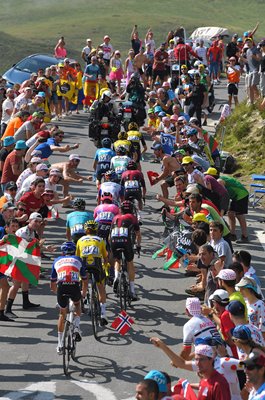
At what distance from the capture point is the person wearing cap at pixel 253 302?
1244cm

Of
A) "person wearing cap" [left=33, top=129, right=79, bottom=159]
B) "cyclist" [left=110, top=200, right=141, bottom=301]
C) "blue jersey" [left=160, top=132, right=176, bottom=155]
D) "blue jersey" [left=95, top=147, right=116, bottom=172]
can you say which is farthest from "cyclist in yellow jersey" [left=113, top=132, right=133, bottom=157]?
"cyclist" [left=110, top=200, right=141, bottom=301]

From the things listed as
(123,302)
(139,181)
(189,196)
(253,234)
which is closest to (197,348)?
(123,302)

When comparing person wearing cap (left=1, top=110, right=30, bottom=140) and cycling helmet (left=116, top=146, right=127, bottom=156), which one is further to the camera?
person wearing cap (left=1, top=110, right=30, bottom=140)

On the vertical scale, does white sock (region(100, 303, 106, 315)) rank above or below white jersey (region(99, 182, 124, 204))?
below

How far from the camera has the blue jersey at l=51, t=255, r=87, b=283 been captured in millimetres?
14219

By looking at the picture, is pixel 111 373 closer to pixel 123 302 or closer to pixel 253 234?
pixel 123 302

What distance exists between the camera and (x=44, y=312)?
54.5 feet

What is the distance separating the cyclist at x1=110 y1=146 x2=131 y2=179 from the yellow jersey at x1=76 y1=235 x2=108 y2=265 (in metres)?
4.97

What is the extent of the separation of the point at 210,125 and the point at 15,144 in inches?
492

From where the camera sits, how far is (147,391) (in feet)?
31.0

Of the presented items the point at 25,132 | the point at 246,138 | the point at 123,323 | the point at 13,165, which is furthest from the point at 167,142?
the point at 123,323

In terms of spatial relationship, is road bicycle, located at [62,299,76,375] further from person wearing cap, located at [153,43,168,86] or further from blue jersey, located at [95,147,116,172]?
person wearing cap, located at [153,43,168,86]

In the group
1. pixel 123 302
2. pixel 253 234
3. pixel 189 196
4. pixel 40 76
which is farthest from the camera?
pixel 40 76

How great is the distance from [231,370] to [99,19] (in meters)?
72.6
